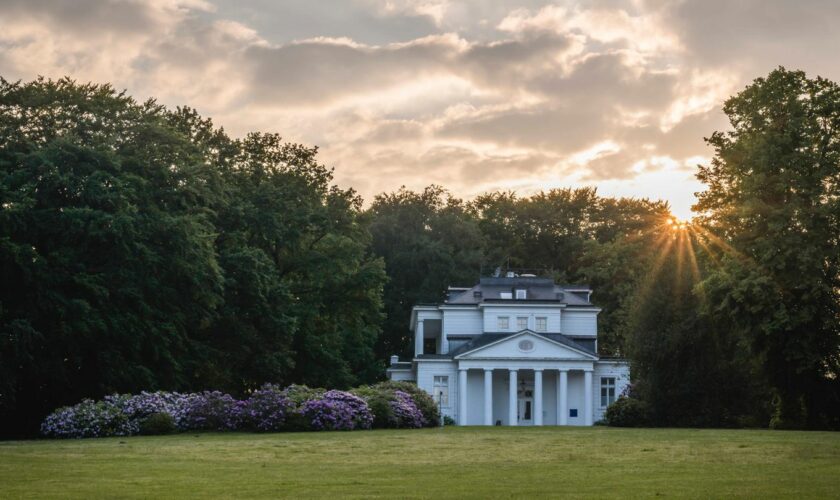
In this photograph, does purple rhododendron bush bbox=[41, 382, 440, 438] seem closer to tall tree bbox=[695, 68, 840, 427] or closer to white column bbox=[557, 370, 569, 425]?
tall tree bbox=[695, 68, 840, 427]

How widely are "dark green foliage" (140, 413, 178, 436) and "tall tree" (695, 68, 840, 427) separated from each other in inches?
870

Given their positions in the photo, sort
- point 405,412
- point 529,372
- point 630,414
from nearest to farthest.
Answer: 1. point 405,412
2. point 630,414
3. point 529,372

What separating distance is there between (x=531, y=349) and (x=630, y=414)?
2139cm

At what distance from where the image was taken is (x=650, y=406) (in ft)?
169

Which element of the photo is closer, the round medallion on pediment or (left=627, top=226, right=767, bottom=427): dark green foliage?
(left=627, top=226, right=767, bottom=427): dark green foliage

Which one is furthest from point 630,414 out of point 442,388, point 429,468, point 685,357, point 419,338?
point 429,468

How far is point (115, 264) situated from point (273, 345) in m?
14.0

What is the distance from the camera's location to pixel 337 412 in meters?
41.0

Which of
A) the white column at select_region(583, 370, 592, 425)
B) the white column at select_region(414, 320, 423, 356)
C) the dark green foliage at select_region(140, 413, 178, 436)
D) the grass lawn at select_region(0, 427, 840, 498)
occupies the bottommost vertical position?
the grass lawn at select_region(0, 427, 840, 498)

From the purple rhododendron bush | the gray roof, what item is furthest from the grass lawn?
the gray roof

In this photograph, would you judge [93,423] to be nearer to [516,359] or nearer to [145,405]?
[145,405]

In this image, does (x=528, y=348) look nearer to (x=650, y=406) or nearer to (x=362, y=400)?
(x=650, y=406)

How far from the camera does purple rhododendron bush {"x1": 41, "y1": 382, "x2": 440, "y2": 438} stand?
3931 cm

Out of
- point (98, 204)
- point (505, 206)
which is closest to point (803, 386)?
point (98, 204)
